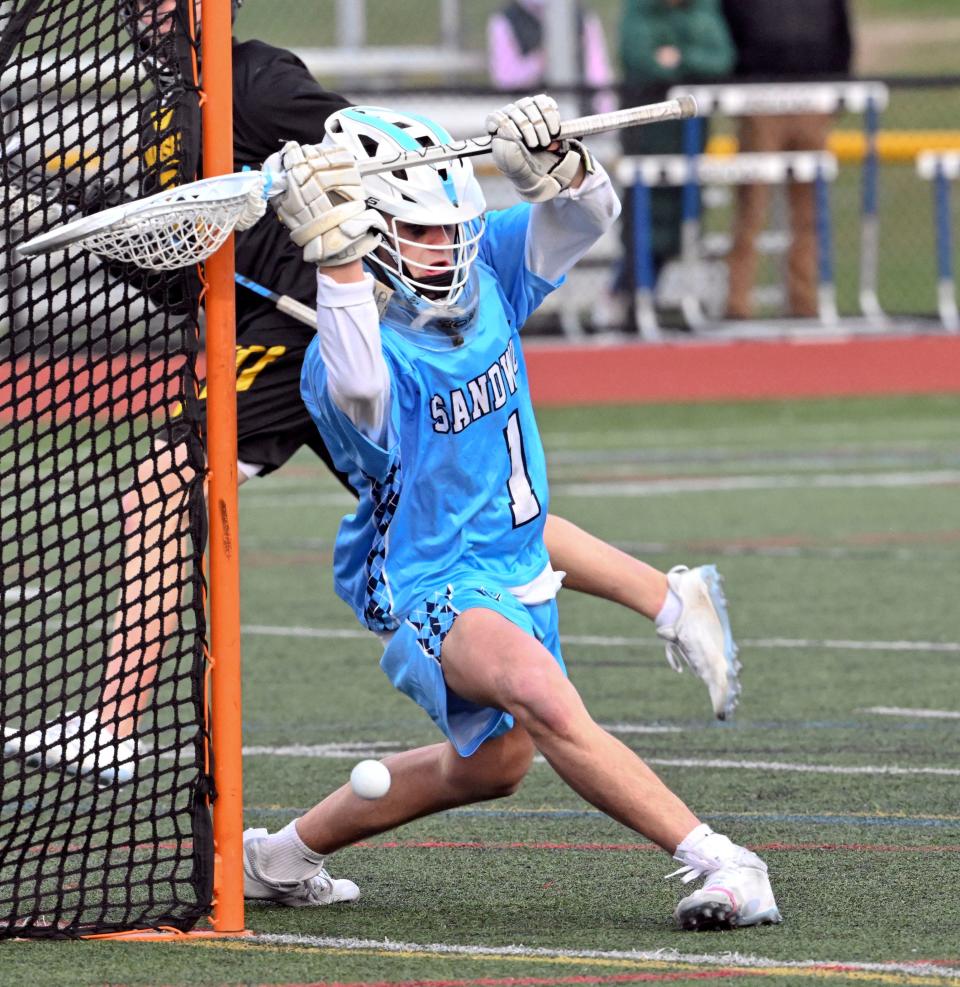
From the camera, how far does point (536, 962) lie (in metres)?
4.53

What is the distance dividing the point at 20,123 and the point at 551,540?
170 centimetres

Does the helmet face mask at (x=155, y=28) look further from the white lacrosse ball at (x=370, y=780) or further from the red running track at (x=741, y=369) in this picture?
the red running track at (x=741, y=369)

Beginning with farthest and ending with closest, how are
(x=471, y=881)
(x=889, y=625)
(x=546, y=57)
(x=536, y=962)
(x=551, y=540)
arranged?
(x=546, y=57), (x=889, y=625), (x=551, y=540), (x=471, y=881), (x=536, y=962)

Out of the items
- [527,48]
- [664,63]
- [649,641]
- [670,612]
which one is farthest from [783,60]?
[670,612]

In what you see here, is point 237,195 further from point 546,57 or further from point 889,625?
point 546,57

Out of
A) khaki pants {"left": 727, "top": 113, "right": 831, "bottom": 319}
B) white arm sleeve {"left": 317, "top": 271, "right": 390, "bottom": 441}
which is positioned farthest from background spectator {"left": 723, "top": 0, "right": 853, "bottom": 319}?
white arm sleeve {"left": 317, "top": 271, "right": 390, "bottom": 441}

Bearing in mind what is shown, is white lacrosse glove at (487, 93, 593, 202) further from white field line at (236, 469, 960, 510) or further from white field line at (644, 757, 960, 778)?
white field line at (236, 469, 960, 510)

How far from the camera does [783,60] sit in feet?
54.2

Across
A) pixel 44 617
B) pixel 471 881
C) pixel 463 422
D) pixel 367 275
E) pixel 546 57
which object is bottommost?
pixel 471 881

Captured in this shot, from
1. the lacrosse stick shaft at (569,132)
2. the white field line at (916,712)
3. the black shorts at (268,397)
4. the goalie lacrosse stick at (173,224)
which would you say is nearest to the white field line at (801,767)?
the white field line at (916,712)

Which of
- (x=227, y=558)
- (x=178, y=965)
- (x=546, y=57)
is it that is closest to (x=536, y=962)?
(x=178, y=965)

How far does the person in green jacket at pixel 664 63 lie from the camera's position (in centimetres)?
1631

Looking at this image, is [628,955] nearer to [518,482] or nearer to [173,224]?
[518,482]

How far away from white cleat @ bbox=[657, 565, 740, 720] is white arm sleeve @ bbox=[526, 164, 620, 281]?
0.99 metres
